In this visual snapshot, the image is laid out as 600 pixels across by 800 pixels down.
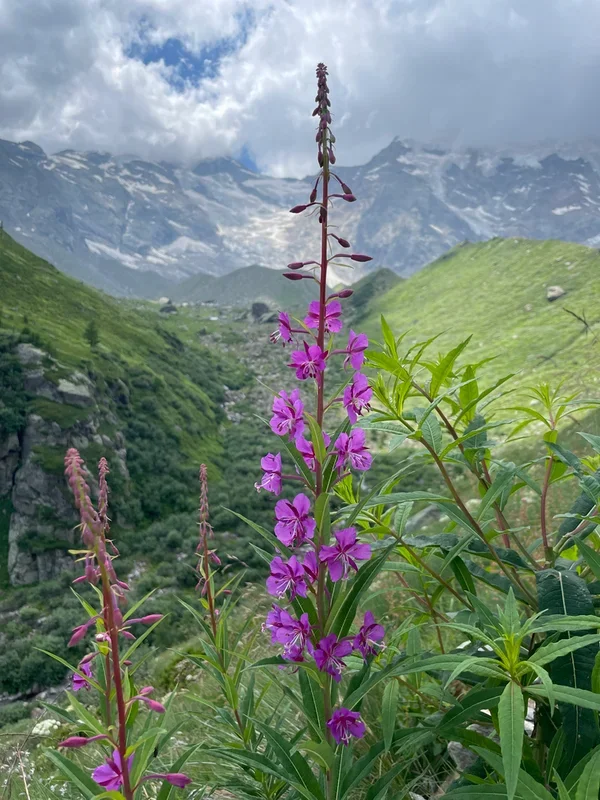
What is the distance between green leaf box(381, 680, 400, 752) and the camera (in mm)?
1810

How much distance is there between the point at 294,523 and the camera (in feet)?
6.15

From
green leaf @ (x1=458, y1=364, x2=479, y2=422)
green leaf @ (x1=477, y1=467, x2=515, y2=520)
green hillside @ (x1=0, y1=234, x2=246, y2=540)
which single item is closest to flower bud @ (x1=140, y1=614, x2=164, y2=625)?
green leaf @ (x1=477, y1=467, x2=515, y2=520)

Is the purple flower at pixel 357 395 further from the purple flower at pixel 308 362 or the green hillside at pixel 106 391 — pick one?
the green hillside at pixel 106 391

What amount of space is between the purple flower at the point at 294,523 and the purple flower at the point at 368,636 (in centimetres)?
40

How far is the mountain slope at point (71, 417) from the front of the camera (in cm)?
5228

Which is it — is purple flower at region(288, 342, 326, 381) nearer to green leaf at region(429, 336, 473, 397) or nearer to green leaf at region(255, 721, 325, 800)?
green leaf at region(429, 336, 473, 397)

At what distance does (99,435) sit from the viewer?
195 feet

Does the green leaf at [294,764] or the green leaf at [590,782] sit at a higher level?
the green leaf at [590,782]

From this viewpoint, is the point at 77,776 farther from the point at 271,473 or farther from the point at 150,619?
the point at 271,473

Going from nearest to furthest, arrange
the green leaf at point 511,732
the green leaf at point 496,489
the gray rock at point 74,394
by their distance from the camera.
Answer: the green leaf at point 511,732 → the green leaf at point 496,489 → the gray rock at point 74,394

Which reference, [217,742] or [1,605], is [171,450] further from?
[217,742]

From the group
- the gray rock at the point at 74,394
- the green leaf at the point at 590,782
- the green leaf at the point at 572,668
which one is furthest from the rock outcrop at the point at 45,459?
the green leaf at the point at 590,782

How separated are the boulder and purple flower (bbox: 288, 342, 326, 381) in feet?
350

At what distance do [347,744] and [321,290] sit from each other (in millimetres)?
1753
